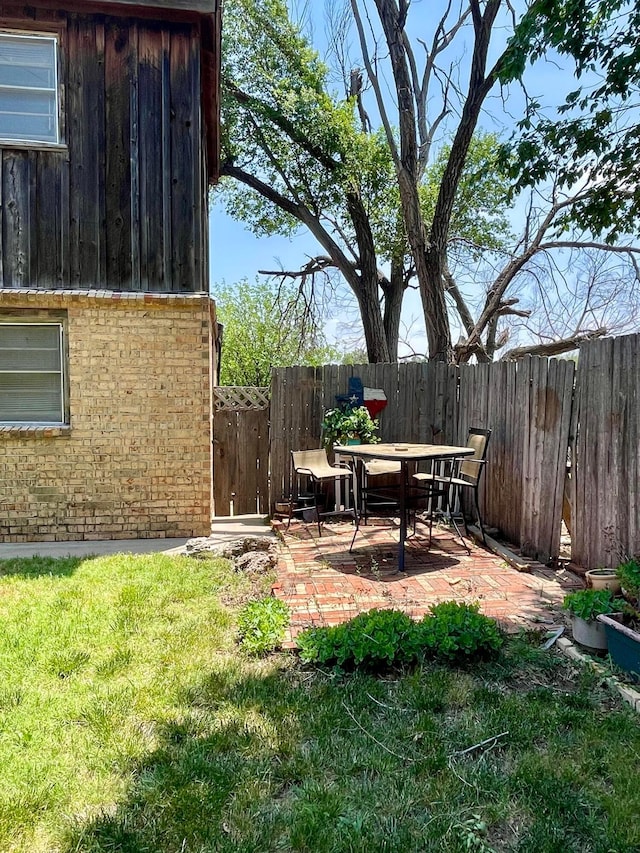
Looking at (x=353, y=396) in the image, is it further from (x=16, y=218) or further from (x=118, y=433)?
(x=16, y=218)

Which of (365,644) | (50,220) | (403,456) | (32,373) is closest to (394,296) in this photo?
(50,220)

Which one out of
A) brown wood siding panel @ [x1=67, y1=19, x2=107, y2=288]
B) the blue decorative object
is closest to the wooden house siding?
brown wood siding panel @ [x1=67, y1=19, x2=107, y2=288]

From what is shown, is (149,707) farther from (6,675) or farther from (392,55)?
(392,55)

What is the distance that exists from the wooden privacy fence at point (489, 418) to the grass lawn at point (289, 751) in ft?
6.92

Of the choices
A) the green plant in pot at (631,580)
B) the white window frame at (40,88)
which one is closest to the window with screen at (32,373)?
the white window frame at (40,88)

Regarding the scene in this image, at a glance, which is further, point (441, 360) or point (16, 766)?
point (441, 360)

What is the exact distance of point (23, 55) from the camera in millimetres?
6316

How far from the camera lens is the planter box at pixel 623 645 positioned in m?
3.01

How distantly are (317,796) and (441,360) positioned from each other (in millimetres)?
8513

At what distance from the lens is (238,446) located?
7945mm

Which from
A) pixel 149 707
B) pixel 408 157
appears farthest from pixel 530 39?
pixel 149 707

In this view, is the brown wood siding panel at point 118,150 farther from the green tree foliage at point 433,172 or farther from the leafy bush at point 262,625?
the green tree foliage at point 433,172

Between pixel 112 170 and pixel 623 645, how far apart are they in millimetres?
6710

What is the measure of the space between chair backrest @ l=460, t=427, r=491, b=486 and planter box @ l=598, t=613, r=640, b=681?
8.77ft
